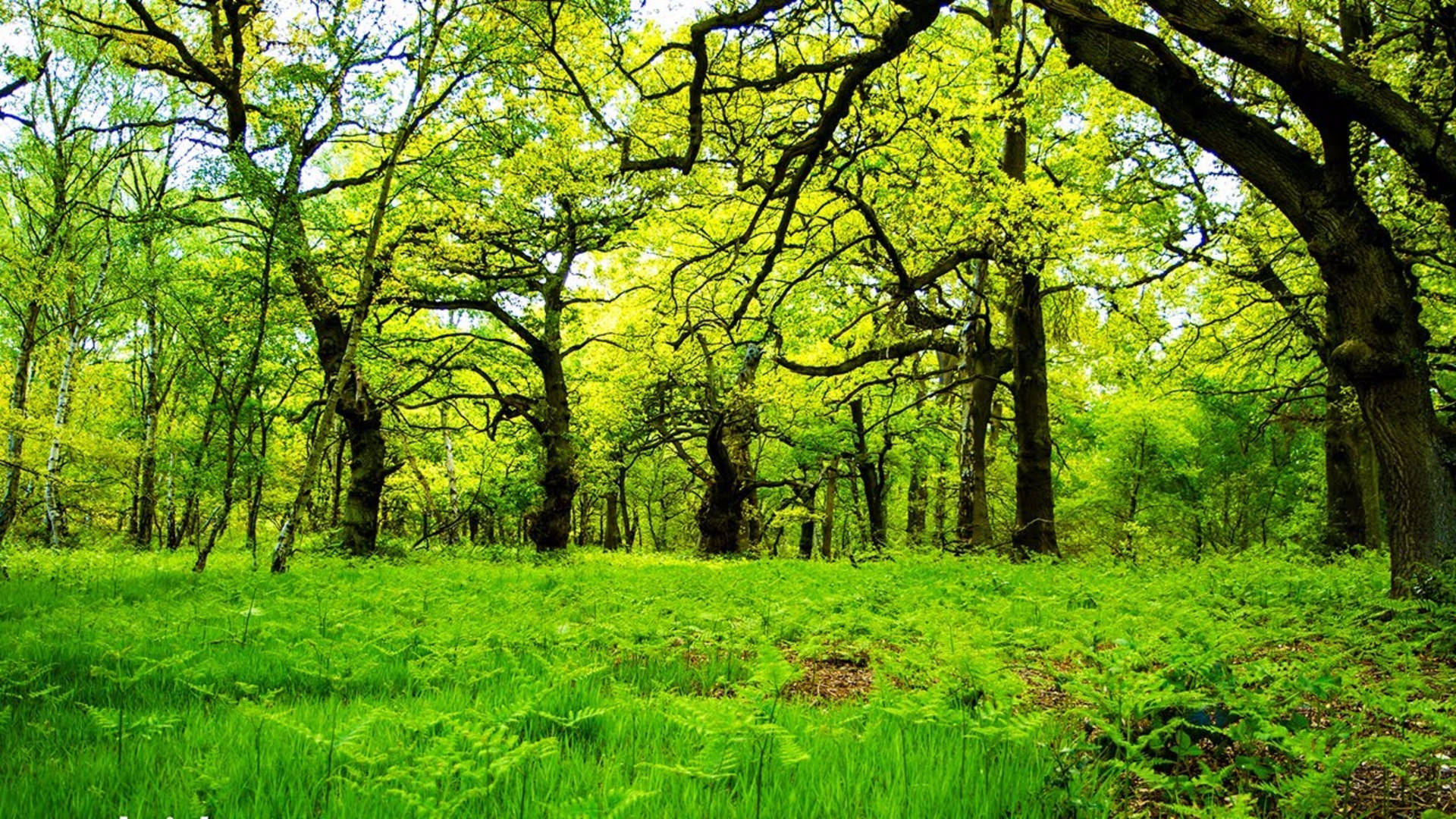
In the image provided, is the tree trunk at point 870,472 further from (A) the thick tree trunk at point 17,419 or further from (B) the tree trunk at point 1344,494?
(A) the thick tree trunk at point 17,419

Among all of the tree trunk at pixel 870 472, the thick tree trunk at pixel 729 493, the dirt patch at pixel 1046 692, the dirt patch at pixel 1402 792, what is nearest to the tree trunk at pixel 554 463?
the thick tree trunk at pixel 729 493

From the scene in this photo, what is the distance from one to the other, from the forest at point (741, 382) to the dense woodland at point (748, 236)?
0.11 meters

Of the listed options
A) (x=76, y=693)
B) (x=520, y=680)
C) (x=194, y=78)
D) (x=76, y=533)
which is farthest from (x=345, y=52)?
(x=76, y=533)

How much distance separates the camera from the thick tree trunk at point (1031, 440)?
12.3 meters

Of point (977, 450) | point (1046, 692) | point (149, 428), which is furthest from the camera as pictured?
point (149, 428)

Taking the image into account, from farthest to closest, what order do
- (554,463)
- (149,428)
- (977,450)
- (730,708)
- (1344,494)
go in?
(149,428), (554,463), (1344,494), (977,450), (730,708)

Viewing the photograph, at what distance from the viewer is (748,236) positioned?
327 inches

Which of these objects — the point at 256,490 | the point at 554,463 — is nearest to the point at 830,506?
the point at 554,463

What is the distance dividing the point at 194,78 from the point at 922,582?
42.7 feet

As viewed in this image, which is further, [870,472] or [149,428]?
[870,472]

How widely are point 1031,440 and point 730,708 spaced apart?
11.1 meters

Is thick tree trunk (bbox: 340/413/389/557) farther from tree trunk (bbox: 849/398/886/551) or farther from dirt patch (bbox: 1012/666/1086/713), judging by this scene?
dirt patch (bbox: 1012/666/1086/713)

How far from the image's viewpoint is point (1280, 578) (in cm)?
788

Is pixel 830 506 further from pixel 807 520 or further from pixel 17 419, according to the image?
pixel 17 419
